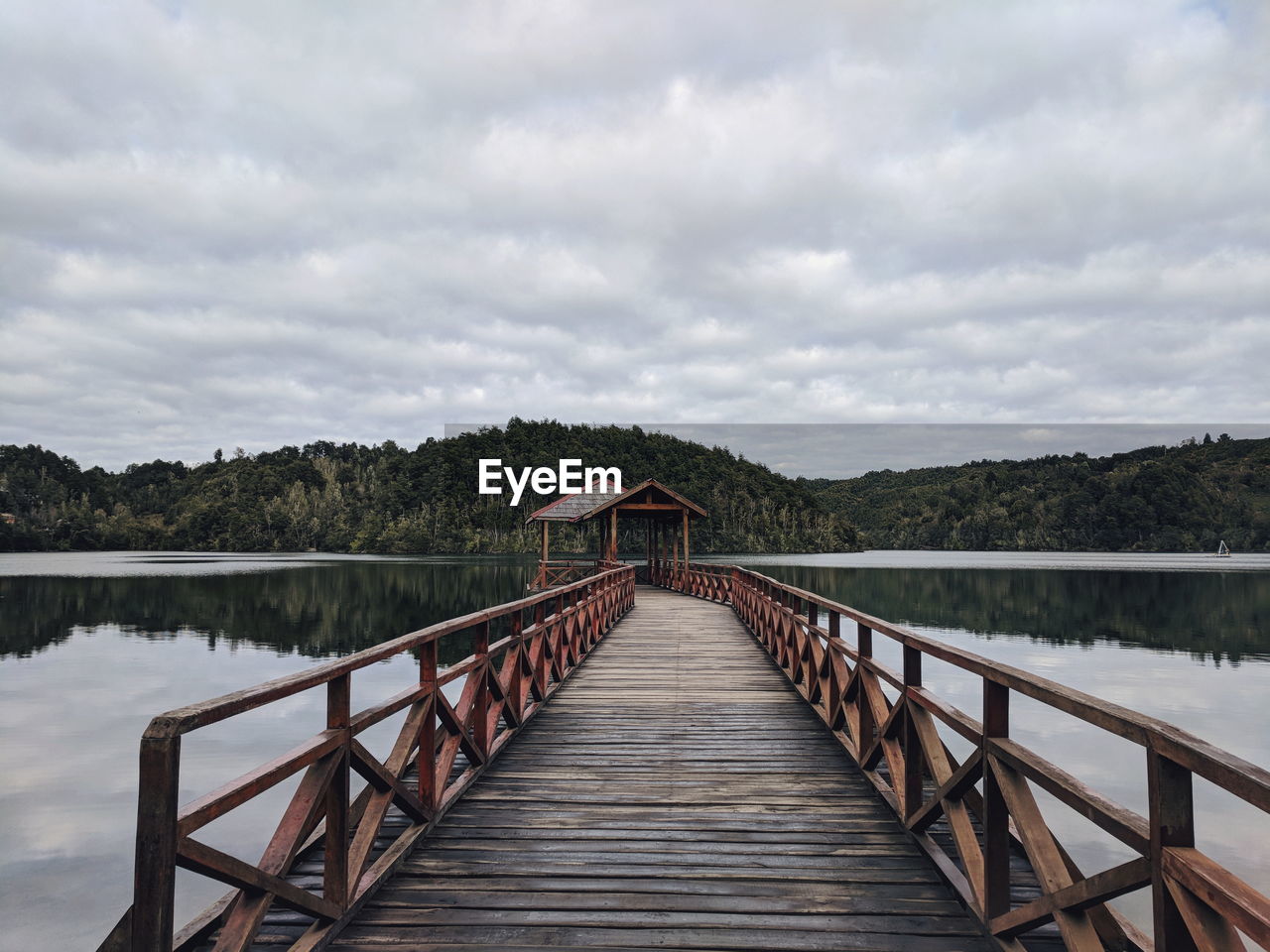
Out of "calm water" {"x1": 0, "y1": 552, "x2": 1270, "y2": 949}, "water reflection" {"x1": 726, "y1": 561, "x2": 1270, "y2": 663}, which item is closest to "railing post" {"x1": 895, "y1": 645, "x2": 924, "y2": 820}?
"calm water" {"x1": 0, "y1": 552, "x2": 1270, "y2": 949}

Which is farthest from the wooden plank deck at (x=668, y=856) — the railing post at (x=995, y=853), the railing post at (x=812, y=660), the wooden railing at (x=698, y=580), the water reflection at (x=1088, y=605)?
the water reflection at (x=1088, y=605)

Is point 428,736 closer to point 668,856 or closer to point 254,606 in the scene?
point 668,856

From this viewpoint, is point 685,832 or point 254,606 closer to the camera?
point 685,832

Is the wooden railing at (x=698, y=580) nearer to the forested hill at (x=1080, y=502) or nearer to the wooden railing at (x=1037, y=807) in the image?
the wooden railing at (x=1037, y=807)

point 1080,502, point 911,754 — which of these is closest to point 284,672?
point 911,754

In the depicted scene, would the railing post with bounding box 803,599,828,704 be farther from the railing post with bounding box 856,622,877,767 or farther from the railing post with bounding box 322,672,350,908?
the railing post with bounding box 322,672,350,908

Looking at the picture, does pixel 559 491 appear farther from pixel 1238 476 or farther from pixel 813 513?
pixel 1238 476

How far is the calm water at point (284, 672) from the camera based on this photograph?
7059 millimetres

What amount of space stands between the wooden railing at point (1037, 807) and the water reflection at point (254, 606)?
13.9m

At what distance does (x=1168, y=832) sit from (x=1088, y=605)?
32.7 m

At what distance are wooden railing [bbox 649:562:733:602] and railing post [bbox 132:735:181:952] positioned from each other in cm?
1365

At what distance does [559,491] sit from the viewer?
276 ft

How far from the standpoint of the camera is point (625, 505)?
1994 centimetres

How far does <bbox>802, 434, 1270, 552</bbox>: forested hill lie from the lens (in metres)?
77.9
